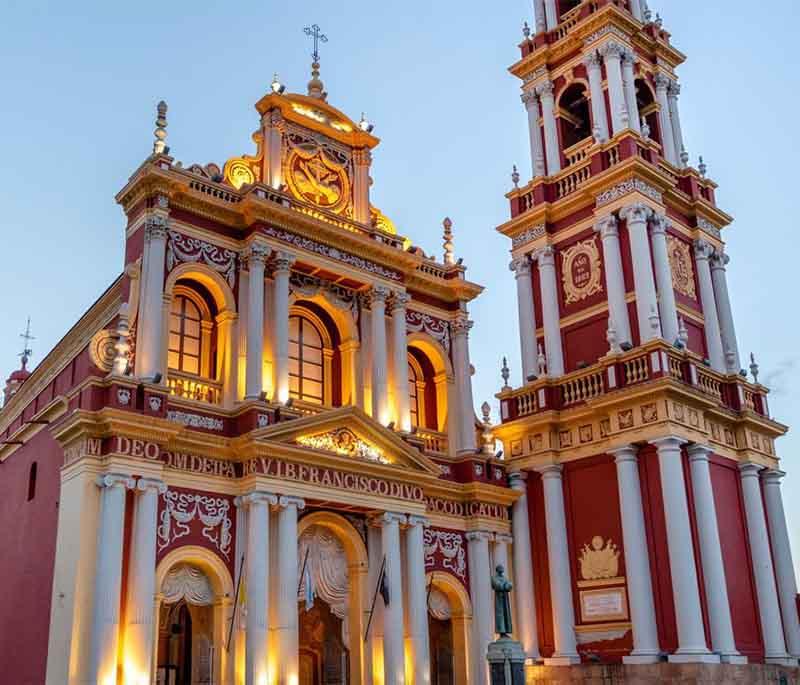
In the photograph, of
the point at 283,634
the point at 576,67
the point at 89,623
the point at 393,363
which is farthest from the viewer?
the point at 576,67

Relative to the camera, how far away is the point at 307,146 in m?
23.2

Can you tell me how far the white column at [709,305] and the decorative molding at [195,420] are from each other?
12545 mm

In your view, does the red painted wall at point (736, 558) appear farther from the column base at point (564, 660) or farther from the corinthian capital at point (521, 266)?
the corinthian capital at point (521, 266)

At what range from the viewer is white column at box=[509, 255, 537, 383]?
24812 mm

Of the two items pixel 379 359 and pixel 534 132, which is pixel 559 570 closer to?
pixel 379 359

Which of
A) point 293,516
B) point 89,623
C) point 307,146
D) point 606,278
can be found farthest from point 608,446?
point 89,623

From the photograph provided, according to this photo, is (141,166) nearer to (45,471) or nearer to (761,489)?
(45,471)

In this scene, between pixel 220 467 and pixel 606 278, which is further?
pixel 606 278

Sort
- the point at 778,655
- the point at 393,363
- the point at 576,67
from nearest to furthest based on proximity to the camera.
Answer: the point at 778,655 < the point at 393,363 < the point at 576,67

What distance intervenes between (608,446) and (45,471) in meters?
12.3

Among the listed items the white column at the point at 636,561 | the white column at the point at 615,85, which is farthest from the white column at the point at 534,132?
the white column at the point at 636,561

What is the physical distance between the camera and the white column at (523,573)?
73.3 ft

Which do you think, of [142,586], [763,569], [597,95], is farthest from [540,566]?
[597,95]

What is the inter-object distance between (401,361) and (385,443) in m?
2.61
